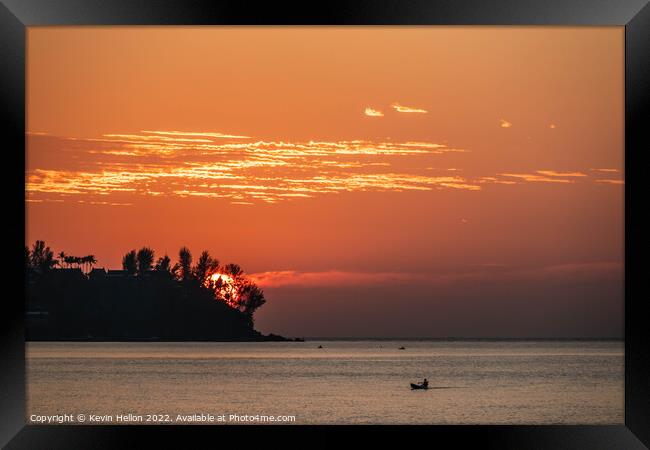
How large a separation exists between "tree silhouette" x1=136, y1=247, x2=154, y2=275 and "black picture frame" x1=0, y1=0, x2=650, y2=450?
Answer: 34526mm

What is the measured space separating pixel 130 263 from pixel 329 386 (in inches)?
521

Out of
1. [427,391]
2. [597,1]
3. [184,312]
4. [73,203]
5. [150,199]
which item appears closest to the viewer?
Answer: [597,1]

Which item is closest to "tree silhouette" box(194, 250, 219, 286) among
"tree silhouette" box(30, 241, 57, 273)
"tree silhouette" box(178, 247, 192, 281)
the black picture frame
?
"tree silhouette" box(178, 247, 192, 281)

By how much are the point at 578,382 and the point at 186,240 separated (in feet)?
50.0

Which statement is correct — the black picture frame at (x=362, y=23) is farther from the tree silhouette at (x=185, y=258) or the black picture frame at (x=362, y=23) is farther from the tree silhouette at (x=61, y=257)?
the tree silhouette at (x=185, y=258)

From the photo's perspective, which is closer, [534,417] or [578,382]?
[534,417]

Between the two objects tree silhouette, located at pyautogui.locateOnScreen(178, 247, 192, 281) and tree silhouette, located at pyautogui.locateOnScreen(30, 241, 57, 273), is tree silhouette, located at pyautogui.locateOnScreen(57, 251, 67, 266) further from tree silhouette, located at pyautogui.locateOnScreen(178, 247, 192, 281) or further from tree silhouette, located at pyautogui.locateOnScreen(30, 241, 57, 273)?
tree silhouette, located at pyautogui.locateOnScreen(178, 247, 192, 281)

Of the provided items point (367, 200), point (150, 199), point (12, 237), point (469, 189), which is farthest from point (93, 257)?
point (12, 237)

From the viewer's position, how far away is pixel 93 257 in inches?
1569

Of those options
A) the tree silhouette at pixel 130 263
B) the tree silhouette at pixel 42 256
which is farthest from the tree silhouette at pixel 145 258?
the tree silhouette at pixel 42 256

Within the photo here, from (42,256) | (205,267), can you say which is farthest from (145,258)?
(42,256)

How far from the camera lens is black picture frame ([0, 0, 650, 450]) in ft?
15.7

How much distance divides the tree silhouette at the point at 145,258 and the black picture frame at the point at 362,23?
3453 centimetres

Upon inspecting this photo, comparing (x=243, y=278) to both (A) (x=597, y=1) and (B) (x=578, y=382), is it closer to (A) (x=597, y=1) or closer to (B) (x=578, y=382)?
(B) (x=578, y=382)
